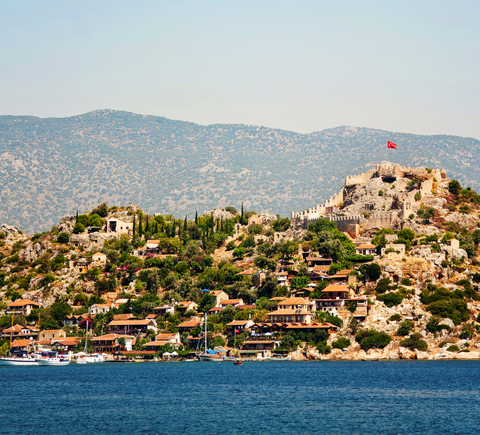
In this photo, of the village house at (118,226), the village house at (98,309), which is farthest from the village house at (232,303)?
the village house at (118,226)

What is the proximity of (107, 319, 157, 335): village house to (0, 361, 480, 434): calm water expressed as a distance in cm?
1874

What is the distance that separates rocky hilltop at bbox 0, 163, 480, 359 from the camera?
340ft

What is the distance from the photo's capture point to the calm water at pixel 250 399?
51.1m

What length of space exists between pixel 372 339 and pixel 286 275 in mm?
23896

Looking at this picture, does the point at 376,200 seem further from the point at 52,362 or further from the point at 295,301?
the point at 52,362

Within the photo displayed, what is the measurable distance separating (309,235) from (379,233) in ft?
41.1

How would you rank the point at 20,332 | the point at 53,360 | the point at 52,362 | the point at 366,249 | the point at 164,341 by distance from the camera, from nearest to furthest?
the point at 52,362 < the point at 53,360 < the point at 164,341 < the point at 20,332 < the point at 366,249

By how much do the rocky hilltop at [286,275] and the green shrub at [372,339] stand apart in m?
0.20

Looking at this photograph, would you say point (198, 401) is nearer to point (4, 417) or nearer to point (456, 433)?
point (4, 417)

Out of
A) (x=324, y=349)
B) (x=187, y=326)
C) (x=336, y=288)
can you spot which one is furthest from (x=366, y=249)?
(x=187, y=326)

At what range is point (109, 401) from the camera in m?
63.6

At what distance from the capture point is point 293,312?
10806 cm

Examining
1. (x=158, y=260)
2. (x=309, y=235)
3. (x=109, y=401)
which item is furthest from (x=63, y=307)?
(x=109, y=401)

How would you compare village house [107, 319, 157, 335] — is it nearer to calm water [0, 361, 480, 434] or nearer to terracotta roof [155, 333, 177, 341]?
terracotta roof [155, 333, 177, 341]
